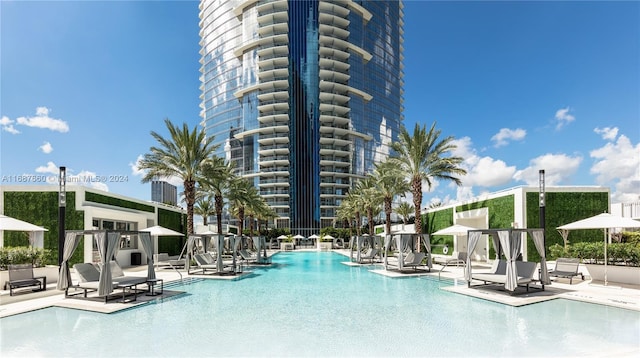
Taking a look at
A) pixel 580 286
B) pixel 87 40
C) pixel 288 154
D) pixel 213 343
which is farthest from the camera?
pixel 288 154

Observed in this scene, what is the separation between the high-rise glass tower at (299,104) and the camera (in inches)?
2842

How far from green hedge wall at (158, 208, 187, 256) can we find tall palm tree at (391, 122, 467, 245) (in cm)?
1976

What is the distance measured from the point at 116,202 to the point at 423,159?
2077 centimetres

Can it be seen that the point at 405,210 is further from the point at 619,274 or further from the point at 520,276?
the point at 520,276

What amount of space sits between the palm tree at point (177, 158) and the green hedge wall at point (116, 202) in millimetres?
2510

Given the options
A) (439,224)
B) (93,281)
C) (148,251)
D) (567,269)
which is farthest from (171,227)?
(567,269)

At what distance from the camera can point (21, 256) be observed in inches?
548

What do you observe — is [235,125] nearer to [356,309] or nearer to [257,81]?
[257,81]

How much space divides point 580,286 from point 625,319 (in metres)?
5.19

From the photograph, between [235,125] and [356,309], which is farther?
[235,125]

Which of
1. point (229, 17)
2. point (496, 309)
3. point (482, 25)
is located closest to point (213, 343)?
point (496, 309)

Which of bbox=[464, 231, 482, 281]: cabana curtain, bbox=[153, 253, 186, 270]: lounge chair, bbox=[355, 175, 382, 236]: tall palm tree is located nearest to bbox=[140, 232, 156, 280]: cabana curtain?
bbox=[153, 253, 186, 270]: lounge chair

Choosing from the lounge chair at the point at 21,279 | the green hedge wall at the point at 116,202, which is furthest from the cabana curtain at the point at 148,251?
the green hedge wall at the point at 116,202

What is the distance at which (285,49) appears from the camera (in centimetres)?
7375
